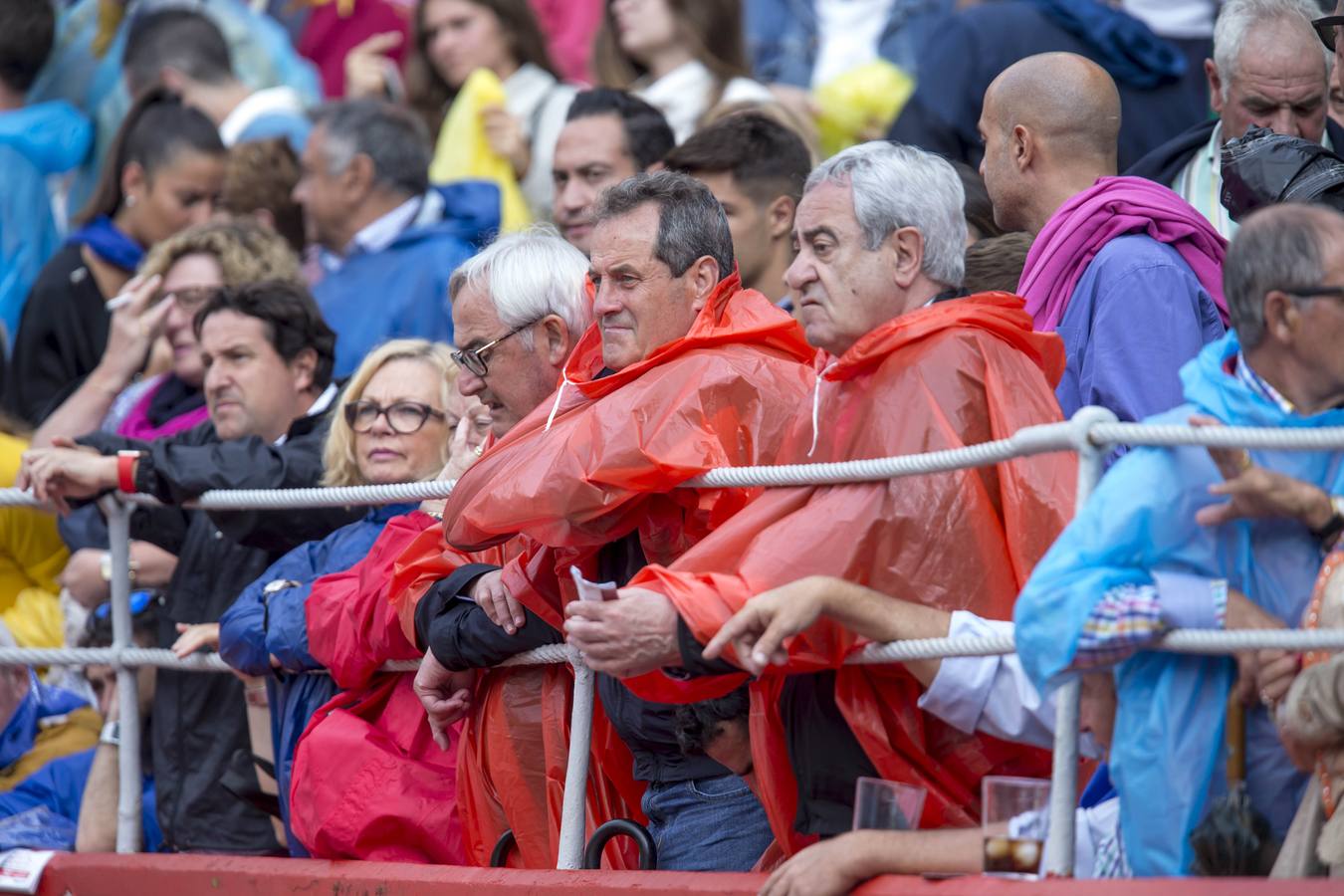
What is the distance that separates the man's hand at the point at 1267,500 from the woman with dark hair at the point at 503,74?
5.34 m

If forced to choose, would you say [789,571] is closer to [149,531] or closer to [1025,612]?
[1025,612]

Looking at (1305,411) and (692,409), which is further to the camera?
(692,409)

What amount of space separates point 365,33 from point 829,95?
3226 millimetres

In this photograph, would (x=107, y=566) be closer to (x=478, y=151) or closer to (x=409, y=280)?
(x=409, y=280)

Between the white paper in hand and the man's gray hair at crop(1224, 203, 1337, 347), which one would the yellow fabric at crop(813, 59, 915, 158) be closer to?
the white paper in hand

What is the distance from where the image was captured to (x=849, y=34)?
9.76 meters

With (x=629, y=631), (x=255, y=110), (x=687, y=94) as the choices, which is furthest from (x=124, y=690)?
(x=255, y=110)

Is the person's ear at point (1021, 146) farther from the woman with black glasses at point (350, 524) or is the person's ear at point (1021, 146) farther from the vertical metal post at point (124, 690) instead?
the vertical metal post at point (124, 690)

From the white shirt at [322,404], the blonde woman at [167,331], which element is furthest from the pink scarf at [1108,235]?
the blonde woman at [167,331]

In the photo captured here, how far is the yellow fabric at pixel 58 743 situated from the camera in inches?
256

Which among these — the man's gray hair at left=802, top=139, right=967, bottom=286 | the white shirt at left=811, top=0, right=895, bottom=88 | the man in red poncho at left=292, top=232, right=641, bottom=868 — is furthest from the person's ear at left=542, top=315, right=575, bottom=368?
the white shirt at left=811, top=0, right=895, bottom=88

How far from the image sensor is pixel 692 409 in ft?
14.3

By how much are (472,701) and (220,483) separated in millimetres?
1117

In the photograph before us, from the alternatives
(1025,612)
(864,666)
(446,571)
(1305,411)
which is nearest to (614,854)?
(446,571)
